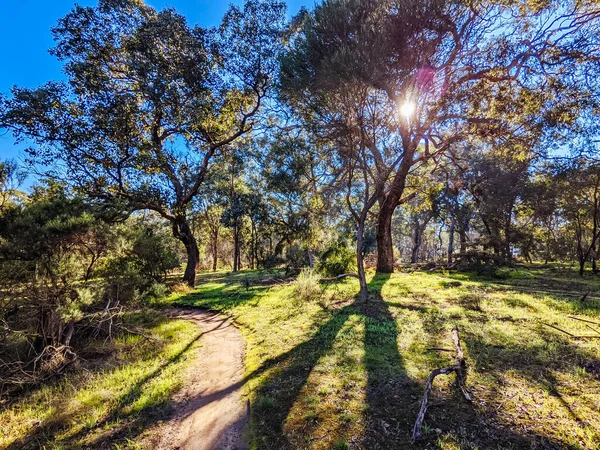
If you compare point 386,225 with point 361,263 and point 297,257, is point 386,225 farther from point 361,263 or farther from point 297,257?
point 361,263

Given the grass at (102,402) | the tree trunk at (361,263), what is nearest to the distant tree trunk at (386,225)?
the tree trunk at (361,263)

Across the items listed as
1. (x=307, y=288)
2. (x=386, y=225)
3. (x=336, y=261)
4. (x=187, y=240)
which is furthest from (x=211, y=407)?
(x=386, y=225)

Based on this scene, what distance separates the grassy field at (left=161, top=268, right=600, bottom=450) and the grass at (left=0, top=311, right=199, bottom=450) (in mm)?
1515

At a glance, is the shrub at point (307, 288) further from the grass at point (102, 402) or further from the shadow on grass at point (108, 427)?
the shadow on grass at point (108, 427)

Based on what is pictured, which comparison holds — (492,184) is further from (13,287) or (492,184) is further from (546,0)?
(13,287)

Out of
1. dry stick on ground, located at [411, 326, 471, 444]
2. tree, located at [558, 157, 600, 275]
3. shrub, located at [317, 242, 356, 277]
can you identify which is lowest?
dry stick on ground, located at [411, 326, 471, 444]

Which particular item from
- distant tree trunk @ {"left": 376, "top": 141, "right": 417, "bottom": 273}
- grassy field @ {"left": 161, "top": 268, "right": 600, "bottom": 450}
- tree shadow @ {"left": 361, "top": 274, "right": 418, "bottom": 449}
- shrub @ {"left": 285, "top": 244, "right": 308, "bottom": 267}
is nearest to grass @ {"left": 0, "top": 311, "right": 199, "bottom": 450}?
grassy field @ {"left": 161, "top": 268, "right": 600, "bottom": 450}

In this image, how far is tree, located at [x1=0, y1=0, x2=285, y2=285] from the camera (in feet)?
27.1

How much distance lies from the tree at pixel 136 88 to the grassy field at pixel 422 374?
23.0 feet

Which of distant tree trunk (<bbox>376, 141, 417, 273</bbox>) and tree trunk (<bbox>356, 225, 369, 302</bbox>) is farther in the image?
distant tree trunk (<bbox>376, 141, 417, 273</bbox>)

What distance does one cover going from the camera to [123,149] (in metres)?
9.02

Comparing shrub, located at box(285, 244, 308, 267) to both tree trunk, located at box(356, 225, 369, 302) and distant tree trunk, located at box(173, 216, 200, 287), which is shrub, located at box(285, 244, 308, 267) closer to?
distant tree trunk, located at box(173, 216, 200, 287)

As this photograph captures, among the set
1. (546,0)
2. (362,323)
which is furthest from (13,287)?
(546,0)

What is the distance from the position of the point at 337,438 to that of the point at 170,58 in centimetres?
1109
